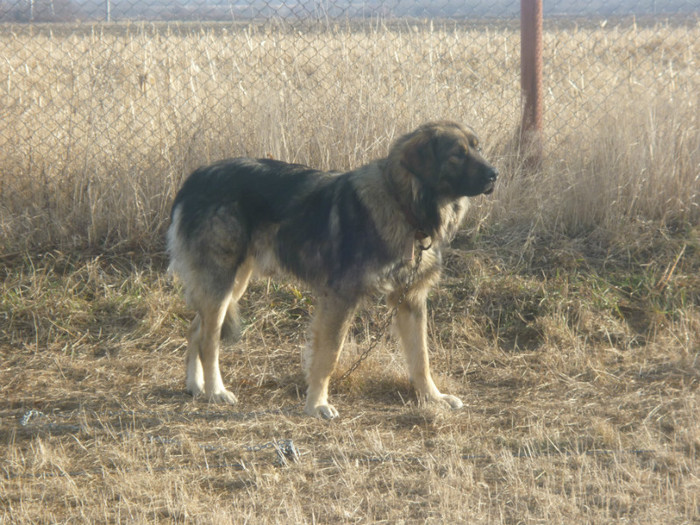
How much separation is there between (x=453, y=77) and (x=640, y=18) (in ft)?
11.5

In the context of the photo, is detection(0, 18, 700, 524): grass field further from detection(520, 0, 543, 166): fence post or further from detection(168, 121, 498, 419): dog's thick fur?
detection(168, 121, 498, 419): dog's thick fur

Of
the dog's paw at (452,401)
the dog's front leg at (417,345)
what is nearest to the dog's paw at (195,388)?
the dog's front leg at (417,345)

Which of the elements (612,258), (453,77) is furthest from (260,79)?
(612,258)

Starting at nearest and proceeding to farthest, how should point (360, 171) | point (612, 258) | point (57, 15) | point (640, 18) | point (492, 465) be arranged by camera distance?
1. point (492, 465)
2. point (360, 171)
3. point (612, 258)
4. point (57, 15)
5. point (640, 18)

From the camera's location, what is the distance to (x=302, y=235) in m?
4.42

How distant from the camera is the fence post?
20.6 feet

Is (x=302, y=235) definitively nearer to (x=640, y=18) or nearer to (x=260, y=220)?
(x=260, y=220)

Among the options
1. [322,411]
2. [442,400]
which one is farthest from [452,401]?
[322,411]

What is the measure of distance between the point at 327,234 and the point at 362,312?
1325 mm

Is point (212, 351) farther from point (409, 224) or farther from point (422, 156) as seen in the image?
point (422, 156)

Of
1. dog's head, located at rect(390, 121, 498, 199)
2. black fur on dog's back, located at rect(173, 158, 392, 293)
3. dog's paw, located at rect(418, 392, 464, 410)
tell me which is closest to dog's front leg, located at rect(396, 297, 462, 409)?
dog's paw, located at rect(418, 392, 464, 410)

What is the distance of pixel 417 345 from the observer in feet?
14.9

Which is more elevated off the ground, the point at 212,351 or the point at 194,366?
the point at 212,351

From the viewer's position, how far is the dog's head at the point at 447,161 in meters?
3.99
